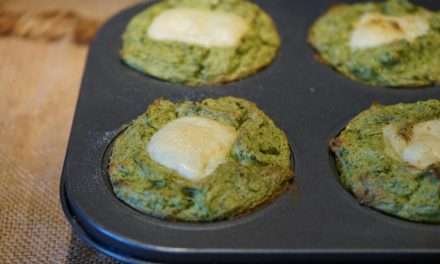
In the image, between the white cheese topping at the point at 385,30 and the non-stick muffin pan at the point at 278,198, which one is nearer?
the non-stick muffin pan at the point at 278,198

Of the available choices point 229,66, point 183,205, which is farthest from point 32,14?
point 183,205

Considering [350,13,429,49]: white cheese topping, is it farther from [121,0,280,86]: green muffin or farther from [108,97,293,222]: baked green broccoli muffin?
[108,97,293,222]: baked green broccoli muffin

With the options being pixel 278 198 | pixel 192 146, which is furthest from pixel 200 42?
pixel 278 198

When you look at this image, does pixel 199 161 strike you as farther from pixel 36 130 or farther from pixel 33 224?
pixel 36 130

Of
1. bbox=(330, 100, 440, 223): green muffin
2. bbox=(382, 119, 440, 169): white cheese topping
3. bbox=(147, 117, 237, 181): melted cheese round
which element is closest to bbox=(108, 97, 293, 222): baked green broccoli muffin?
bbox=(147, 117, 237, 181): melted cheese round

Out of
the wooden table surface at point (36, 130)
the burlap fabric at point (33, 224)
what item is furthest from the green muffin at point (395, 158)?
the wooden table surface at point (36, 130)

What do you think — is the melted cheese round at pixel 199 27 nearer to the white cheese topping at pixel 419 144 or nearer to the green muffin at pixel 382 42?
the green muffin at pixel 382 42

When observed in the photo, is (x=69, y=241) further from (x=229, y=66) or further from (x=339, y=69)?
(x=339, y=69)
